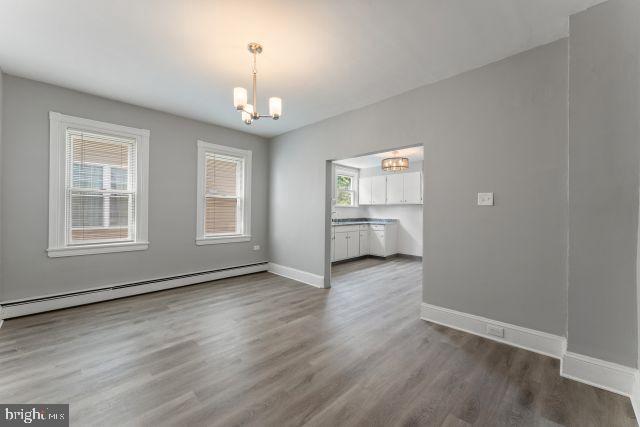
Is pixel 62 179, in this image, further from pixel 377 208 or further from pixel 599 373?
pixel 377 208

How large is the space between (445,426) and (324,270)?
118 inches

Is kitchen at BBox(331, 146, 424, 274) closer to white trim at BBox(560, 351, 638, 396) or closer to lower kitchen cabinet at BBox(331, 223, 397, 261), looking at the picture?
lower kitchen cabinet at BBox(331, 223, 397, 261)

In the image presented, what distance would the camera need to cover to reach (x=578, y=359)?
209 cm

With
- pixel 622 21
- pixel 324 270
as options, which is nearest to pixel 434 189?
pixel 622 21

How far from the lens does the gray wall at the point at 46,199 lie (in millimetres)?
3150

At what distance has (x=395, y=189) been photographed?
7.26 meters

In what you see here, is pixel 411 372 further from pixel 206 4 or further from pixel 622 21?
pixel 206 4

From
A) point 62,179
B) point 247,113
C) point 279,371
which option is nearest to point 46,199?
point 62,179

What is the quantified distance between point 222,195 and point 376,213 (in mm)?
4651

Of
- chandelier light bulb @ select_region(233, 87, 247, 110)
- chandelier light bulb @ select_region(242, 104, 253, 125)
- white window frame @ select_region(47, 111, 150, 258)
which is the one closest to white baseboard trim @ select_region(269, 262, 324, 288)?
white window frame @ select_region(47, 111, 150, 258)

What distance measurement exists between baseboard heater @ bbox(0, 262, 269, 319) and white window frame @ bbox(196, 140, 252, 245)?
547 mm

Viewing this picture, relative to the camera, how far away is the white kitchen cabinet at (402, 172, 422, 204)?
6859mm

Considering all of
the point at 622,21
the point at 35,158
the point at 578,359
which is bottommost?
the point at 578,359

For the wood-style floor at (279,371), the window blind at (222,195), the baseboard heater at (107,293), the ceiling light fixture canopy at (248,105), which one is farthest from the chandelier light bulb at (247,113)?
the baseboard heater at (107,293)
